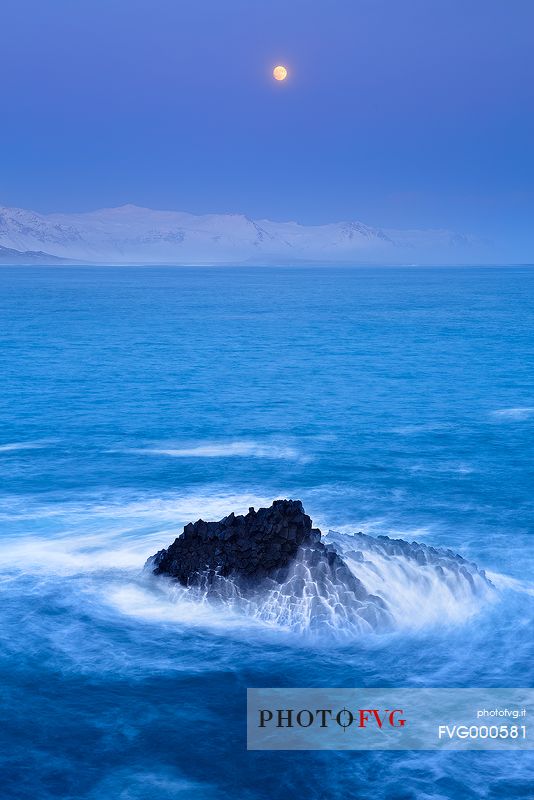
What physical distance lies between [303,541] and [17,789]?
27.6ft

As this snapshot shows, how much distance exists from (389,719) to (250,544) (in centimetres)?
547

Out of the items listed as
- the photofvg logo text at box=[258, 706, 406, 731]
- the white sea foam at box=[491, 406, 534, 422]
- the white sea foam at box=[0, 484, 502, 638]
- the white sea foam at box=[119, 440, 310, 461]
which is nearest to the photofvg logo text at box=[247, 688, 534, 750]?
the photofvg logo text at box=[258, 706, 406, 731]

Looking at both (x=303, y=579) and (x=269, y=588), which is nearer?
(x=303, y=579)

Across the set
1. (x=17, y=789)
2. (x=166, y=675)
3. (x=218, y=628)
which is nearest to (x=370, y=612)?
(x=218, y=628)

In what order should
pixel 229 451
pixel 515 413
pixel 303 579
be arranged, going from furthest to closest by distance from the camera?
pixel 515 413 → pixel 229 451 → pixel 303 579

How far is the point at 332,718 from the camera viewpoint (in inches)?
669

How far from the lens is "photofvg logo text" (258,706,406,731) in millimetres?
16812

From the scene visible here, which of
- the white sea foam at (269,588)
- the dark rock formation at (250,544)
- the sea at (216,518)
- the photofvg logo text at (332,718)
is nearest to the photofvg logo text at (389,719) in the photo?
the photofvg logo text at (332,718)

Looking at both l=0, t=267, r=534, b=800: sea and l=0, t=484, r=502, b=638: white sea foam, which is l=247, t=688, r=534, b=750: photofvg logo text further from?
l=0, t=484, r=502, b=638: white sea foam

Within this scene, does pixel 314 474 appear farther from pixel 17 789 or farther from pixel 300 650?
pixel 17 789

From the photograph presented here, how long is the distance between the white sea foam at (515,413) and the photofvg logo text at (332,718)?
2771cm

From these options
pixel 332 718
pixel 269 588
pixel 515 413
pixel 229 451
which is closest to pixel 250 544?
pixel 269 588

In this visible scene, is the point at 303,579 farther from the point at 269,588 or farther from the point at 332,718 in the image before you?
the point at 332,718

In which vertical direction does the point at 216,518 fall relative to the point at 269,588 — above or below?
below
